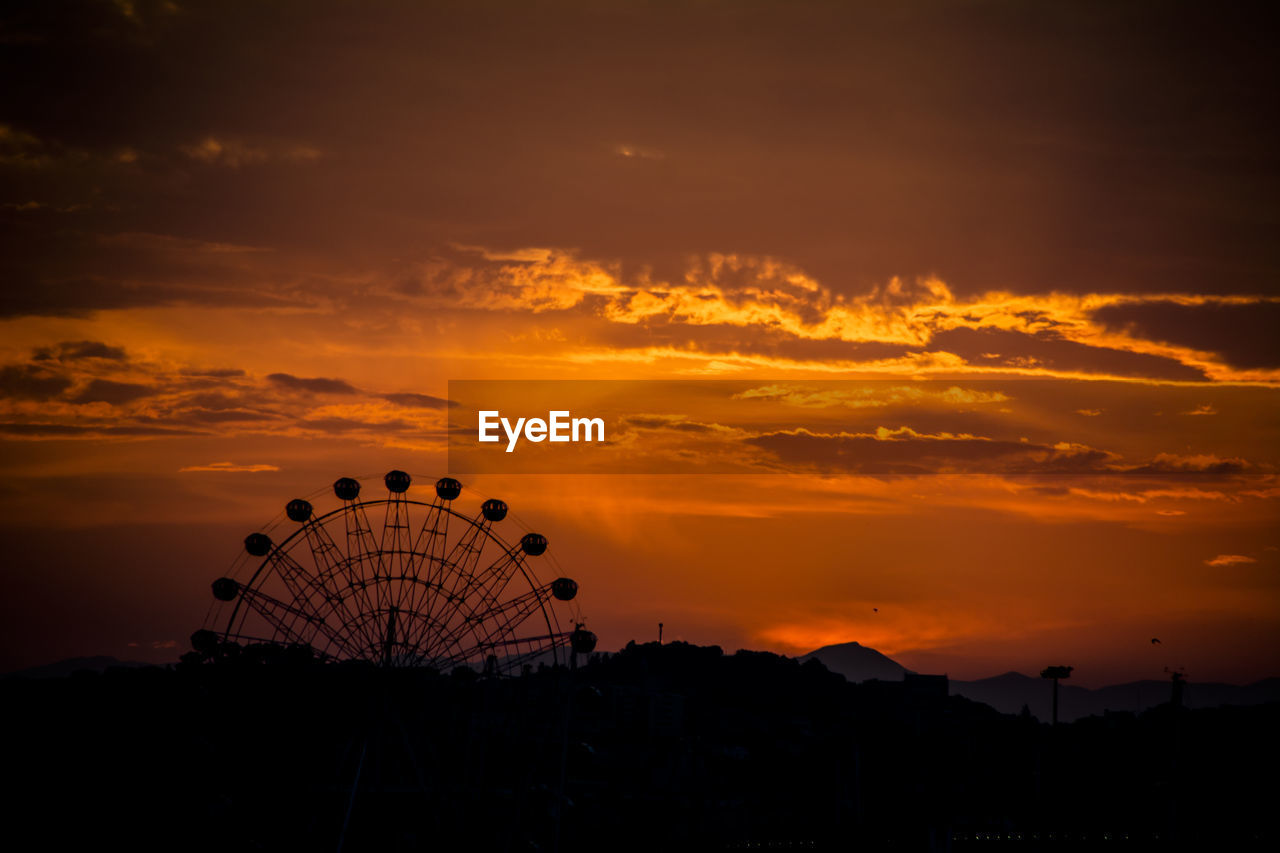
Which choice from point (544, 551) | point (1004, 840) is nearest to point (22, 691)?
point (544, 551)

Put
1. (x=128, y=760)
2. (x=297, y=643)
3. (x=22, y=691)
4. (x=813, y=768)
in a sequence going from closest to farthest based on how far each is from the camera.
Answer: (x=297, y=643), (x=128, y=760), (x=22, y=691), (x=813, y=768)

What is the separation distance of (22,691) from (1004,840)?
109m

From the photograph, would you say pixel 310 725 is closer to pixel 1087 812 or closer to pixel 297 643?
pixel 297 643

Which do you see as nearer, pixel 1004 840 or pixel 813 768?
pixel 1004 840

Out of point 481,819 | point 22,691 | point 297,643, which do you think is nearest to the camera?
point 297,643

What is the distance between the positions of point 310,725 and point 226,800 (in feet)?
182

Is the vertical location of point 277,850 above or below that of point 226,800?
below

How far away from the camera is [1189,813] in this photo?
Answer: 13988cm

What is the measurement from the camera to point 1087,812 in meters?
158

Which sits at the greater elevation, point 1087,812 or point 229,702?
point 229,702

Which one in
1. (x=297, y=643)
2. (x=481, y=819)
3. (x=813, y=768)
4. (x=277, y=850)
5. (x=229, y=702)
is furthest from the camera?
(x=813, y=768)

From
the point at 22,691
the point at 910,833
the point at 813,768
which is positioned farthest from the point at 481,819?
the point at 813,768

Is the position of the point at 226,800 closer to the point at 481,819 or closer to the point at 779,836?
the point at 481,819

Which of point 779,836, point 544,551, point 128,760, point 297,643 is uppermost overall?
point 544,551
